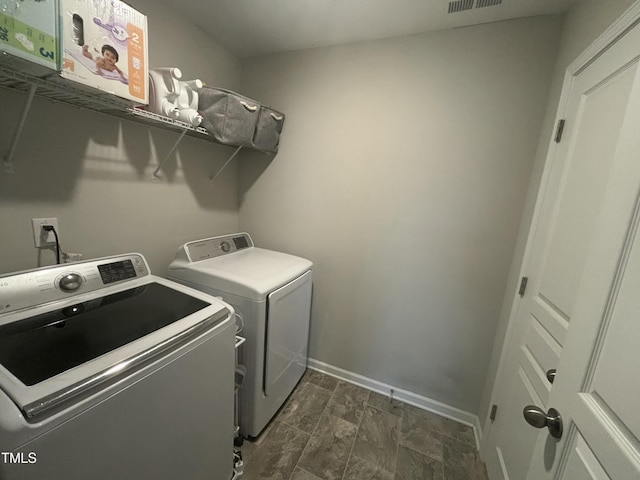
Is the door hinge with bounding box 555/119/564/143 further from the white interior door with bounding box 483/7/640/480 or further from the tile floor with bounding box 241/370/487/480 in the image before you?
the tile floor with bounding box 241/370/487/480

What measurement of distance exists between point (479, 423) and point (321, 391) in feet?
3.67

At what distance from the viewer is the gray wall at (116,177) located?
110cm

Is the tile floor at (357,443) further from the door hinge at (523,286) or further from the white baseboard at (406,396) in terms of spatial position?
the door hinge at (523,286)

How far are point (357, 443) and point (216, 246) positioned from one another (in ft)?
5.28

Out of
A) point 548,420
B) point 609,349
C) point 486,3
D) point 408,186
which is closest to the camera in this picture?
point 609,349

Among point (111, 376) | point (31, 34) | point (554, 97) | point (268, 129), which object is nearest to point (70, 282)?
point (111, 376)

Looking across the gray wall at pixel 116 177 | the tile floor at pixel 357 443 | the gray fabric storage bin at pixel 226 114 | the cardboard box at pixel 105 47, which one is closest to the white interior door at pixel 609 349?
the tile floor at pixel 357 443

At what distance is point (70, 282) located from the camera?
1068 millimetres

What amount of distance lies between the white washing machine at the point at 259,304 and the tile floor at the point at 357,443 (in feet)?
0.49

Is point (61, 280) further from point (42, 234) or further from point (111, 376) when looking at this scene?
point (111, 376)

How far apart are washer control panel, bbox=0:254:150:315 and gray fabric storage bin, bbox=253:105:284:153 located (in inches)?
43.8

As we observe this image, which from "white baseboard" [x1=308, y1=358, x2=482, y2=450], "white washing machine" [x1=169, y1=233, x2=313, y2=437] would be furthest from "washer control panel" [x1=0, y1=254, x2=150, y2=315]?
"white baseboard" [x1=308, y1=358, x2=482, y2=450]

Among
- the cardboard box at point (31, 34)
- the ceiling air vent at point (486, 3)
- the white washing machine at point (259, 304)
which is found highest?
the ceiling air vent at point (486, 3)

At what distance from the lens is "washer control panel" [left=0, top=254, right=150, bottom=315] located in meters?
0.93
